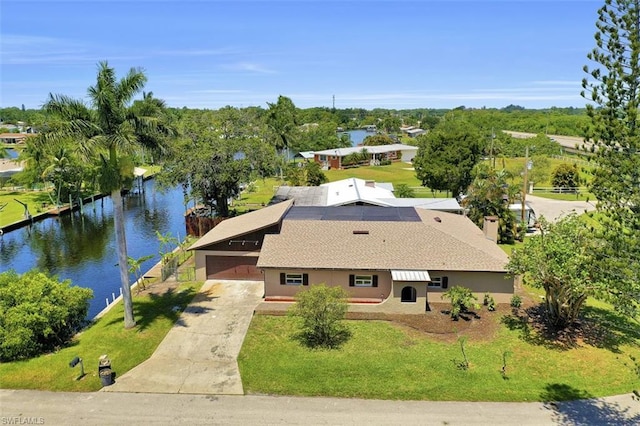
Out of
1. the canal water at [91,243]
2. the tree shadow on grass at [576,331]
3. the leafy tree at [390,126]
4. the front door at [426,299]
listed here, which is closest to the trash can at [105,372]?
the canal water at [91,243]

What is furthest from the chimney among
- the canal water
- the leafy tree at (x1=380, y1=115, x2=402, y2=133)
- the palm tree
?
the leafy tree at (x1=380, y1=115, x2=402, y2=133)

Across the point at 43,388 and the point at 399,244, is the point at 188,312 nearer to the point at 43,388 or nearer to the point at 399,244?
the point at 43,388

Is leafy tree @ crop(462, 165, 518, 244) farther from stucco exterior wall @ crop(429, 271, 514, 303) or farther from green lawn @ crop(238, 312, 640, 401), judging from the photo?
green lawn @ crop(238, 312, 640, 401)

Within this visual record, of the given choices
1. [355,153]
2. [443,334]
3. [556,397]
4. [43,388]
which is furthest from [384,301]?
[355,153]

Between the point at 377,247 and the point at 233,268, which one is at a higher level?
the point at 377,247

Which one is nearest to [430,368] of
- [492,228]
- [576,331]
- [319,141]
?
[576,331]

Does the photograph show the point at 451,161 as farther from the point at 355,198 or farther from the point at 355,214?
the point at 355,214

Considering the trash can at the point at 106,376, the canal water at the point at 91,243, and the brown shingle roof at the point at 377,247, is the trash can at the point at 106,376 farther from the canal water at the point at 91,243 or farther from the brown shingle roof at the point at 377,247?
the brown shingle roof at the point at 377,247
